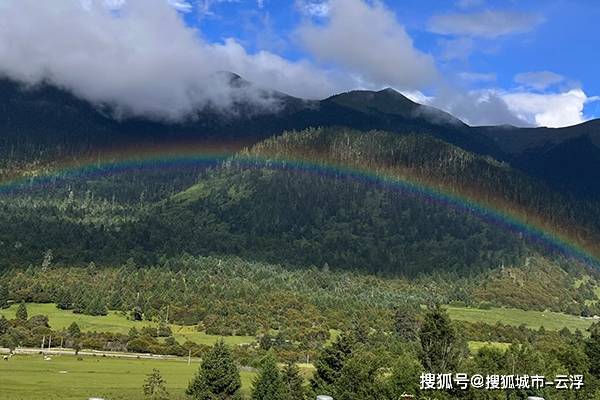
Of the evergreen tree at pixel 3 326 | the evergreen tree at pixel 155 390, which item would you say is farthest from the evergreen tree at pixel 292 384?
the evergreen tree at pixel 3 326

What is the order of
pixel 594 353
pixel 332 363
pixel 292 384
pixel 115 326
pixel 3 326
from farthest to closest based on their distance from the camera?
1. pixel 115 326
2. pixel 3 326
3. pixel 292 384
4. pixel 594 353
5. pixel 332 363

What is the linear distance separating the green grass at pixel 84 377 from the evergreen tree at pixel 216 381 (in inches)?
781

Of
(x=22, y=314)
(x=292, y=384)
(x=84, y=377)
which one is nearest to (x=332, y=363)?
(x=292, y=384)

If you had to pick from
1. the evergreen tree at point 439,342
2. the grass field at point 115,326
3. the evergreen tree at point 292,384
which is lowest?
the grass field at point 115,326

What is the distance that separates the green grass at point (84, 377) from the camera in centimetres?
9669

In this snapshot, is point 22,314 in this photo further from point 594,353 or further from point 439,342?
point 594,353

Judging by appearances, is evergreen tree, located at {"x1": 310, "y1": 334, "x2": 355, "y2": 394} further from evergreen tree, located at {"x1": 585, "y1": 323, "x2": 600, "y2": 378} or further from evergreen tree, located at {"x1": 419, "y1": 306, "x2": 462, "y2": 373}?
evergreen tree, located at {"x1": 585, "y1": 323, "x2": 600, "y2": 378}

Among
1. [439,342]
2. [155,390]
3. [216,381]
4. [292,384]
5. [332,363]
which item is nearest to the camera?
[439,342]

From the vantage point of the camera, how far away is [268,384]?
81000mm

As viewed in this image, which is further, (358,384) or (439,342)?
(358,384)

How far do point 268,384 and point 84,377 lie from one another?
52.8 metres

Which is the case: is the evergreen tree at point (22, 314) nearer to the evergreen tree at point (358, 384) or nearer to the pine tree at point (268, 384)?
the pine tree at point (268, 384)

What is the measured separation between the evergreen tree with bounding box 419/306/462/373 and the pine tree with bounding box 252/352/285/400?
24.0 meters

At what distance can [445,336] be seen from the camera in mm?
65438
